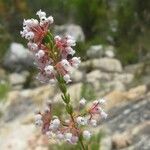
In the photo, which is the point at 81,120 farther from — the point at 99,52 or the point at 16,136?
the point at 99,52

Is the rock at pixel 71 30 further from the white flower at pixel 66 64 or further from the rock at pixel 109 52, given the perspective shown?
the white flower at pixel 66 64

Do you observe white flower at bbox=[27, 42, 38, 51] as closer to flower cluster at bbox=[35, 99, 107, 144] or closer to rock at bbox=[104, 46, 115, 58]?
flower cluster at bbox=[35, 99, 107, 144]

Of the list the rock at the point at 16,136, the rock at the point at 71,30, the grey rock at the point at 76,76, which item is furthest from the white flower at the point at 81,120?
the rock at the point at 71,30

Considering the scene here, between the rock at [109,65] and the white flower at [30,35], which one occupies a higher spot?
the rock at [109,65]

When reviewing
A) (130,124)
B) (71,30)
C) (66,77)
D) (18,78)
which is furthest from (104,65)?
(66,77)

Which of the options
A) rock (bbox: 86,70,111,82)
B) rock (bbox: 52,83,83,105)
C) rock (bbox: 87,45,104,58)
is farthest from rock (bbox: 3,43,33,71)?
rock (bbox: 52,83,83,105)

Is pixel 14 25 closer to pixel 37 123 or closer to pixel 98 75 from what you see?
pixel 98 75
